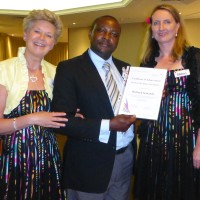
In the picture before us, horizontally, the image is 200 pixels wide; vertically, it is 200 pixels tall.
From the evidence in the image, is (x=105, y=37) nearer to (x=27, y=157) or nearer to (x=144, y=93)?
(x=144, y=93)

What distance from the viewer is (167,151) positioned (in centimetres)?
196

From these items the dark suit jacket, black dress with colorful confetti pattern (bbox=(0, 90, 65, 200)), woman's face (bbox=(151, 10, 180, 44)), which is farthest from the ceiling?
black dress with colorful confetti pattern (bbox=(0, 90, 65, 200))

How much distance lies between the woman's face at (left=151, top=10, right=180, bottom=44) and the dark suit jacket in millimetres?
517

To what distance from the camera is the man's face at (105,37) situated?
2002mm

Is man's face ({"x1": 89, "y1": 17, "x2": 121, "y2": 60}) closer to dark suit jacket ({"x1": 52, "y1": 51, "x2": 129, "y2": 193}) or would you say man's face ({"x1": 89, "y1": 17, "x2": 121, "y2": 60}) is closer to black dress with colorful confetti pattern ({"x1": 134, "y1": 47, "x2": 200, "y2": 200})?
dark suit jacket ({"x1": 52, "y1": 51, "x2": 129, "y2": 193})

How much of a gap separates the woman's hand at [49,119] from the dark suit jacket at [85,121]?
0.04 meters

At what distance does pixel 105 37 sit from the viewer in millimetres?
2002

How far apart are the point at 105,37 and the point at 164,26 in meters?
0.41

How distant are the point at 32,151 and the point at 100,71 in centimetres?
69

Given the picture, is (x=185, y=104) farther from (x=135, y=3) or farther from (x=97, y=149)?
(x=135, y=3)

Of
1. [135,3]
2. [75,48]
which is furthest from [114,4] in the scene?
[75,48]

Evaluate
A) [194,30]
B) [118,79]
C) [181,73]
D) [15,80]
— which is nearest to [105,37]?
[118,79]

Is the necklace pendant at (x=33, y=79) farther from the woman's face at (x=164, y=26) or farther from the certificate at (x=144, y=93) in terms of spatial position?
the woman's face at (x=164, y=26)

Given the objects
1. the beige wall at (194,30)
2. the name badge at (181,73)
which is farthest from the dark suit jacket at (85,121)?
the beige wall at (194,30)
